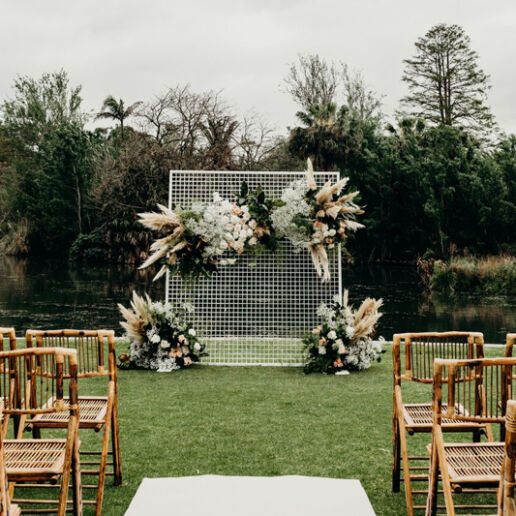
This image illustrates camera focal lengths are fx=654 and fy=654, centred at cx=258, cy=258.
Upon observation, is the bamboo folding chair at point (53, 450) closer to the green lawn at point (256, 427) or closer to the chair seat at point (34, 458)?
the chair seat at point (34, 458)

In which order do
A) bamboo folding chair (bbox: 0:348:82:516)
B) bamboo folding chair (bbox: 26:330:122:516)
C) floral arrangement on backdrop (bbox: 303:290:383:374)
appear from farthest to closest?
floral arrangement on backdrop (bbox: 303:290:383:374)
bamboo folding chair (bbox: 26:330:122:516)
bamboo folding chair (bbox: 0:348:82:516)

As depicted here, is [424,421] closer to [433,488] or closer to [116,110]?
[433,488]

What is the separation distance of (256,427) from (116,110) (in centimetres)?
3216

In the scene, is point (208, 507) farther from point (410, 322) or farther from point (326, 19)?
point (326, 19)

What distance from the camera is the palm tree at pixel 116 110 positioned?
34.6m

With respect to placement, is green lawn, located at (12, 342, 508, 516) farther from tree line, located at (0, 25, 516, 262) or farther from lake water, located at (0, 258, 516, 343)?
tree line, located at (0, 25, 516, 262)

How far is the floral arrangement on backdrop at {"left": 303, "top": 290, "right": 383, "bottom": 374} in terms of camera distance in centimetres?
718

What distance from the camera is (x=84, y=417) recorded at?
346cm

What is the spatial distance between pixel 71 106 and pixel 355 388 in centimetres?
3889

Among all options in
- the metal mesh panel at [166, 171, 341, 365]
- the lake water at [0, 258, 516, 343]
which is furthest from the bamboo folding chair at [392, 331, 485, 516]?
the lake water at [0, 258, 516, 343]

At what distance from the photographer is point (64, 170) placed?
3716 centimetres

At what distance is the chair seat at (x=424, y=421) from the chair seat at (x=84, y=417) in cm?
159

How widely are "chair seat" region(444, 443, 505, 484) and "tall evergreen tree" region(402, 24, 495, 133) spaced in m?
34.3

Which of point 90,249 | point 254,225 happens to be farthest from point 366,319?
point 90,249
